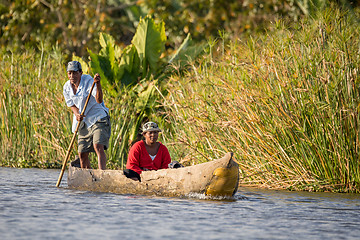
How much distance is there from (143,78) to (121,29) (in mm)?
10347

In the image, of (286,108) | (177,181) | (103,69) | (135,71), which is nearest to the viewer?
(177,181)

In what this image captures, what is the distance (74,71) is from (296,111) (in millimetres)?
3593

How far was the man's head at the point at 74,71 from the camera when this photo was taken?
10961mm

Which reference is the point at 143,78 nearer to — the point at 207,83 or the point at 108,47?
the point at 108,47

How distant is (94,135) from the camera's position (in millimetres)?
11031

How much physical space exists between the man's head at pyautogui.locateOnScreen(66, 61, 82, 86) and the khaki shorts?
702 millimetres

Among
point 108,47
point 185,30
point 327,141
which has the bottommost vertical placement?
point 327,141

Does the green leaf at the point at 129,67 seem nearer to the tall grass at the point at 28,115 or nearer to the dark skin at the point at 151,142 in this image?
the tall grass at the point at 28,115

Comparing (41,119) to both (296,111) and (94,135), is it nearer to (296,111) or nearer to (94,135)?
(94,135)

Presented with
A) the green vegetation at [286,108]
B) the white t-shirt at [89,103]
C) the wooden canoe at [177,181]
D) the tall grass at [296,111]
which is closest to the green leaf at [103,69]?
the green vegetation at [286,108]

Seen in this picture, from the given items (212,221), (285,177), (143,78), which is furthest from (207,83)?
(143,78)

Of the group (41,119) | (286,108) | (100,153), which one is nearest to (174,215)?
(100,153)

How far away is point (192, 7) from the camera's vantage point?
25.2m

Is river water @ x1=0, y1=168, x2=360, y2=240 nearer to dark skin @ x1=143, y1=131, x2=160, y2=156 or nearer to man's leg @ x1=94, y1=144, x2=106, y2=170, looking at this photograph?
man's leg @ x1=94, y1=144, x2=106, y2=170
